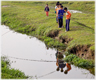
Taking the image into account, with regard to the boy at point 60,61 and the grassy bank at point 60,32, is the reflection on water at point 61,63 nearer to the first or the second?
the boy at point 60,61

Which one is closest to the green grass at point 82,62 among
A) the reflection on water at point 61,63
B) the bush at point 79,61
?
the bush at point 79,61

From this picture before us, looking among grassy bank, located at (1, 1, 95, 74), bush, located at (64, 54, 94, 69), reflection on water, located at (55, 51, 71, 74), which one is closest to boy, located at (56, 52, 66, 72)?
reflection on water, located at (55, 51, 71, 74)

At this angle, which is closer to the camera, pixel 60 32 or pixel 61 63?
pixel 61 63

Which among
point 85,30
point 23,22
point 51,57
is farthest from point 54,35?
point 23,22

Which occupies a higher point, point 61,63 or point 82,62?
point 82,62

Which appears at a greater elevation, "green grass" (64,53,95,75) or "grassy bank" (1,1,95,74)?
"grassy bank" (1,1,95,74)

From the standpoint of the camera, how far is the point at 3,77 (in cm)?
1056

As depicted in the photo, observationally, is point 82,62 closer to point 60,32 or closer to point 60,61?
point 60,61

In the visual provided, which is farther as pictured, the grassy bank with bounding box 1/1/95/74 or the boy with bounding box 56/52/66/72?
the grassy bank with bounding box 1/1/95/74

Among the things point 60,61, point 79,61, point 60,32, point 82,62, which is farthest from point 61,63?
point 60,32

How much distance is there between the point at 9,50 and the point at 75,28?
6.46 meters

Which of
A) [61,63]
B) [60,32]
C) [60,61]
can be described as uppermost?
[60,32]

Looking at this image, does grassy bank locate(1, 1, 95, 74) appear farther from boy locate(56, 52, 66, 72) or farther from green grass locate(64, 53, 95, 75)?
boy locate(56, 52, 66, 72)

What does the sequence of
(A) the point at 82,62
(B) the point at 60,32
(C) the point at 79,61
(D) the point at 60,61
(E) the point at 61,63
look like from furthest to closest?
(B) the point at 60,32
(D) the point at 60,61
(E) the point at 61,63
(C) the point at 79,61
(A) the point at 82,62
